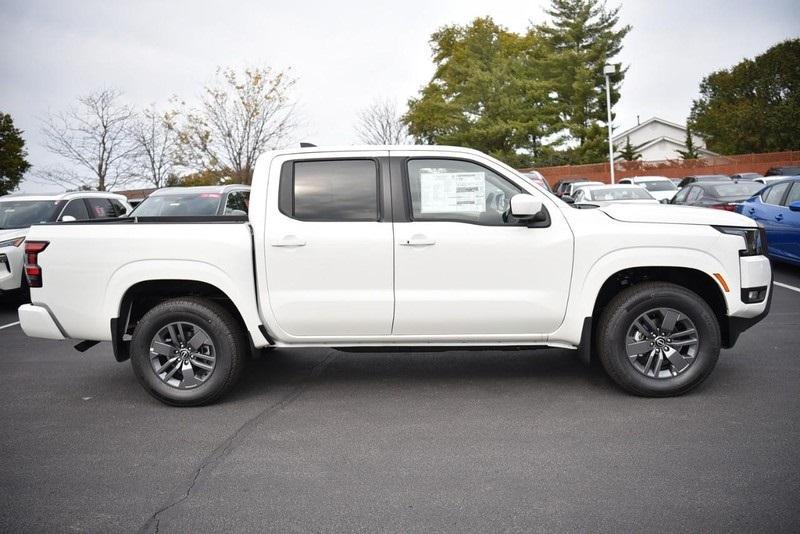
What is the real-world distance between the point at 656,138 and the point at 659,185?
149 ft

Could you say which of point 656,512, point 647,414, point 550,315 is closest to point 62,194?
point 550,315

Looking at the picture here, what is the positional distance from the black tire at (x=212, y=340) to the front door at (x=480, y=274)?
124 centimetres

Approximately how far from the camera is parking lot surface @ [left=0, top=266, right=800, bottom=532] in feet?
11.4

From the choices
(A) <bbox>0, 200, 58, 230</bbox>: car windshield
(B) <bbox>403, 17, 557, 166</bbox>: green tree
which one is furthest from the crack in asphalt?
(B) <bbox>403, 17, 557, 166</bbox>: green tree

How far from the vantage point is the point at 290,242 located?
16.6ft

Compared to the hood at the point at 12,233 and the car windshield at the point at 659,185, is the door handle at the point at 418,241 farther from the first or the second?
the car windshield at the point at 659,185

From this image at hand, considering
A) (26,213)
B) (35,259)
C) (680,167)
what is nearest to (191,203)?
(26,213)

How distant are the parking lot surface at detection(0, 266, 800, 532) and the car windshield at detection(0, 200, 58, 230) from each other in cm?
584

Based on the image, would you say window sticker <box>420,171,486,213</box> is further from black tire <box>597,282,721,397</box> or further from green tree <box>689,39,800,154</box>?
green tree <box>689,39,800,154</box>

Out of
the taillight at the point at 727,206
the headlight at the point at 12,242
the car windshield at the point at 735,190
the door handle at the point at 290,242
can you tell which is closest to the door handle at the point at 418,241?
the door handle at the point at 290,242

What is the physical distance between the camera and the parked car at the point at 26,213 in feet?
33.4

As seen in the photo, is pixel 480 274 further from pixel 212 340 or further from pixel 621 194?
pixel 621 194

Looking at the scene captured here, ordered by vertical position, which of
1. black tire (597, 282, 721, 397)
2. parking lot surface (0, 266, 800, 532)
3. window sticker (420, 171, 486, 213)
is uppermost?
window sticker (420, 171, 486, 213)

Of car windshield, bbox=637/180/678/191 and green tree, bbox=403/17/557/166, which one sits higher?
green tree, bbox=403/17/557/166
